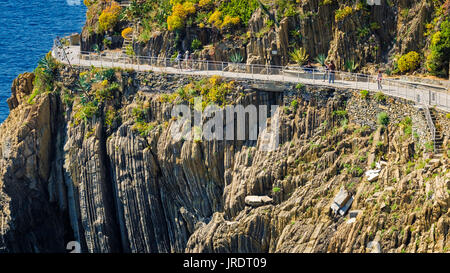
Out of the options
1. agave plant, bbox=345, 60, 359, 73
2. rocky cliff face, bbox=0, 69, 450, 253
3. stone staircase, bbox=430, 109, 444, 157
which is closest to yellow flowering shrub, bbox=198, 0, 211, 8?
rocky cliff face, bbox=0, 69, 450, 253

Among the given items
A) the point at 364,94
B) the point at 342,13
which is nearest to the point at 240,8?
the point at 342,13

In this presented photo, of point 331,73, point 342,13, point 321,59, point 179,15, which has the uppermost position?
point 342,13

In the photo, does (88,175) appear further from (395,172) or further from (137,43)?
(395,172)

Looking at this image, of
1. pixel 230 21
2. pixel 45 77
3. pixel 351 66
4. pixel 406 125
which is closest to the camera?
pixel 406 125

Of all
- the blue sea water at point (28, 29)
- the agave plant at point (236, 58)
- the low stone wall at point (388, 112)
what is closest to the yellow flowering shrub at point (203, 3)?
the agave plant at point (236, 58)

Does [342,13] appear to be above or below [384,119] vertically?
above

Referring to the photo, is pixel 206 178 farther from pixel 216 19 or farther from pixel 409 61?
pixel 409 61

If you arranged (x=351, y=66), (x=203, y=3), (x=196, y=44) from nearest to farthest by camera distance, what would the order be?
1. (x=351, y=66)
2. (x=196, y=44)
3. (x=203, y=3)
